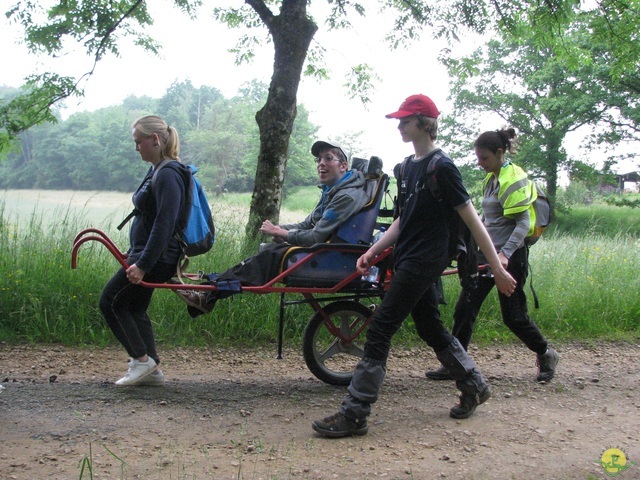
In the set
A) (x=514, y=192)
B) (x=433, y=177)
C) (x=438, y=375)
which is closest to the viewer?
(x=433, y=177)

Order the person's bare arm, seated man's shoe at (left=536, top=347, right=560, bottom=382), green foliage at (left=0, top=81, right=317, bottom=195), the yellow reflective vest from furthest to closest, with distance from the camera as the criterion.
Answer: green foliage at (left=0, top=81, right=317, bottom=195), seated man's shoe at (left=536, top=347, right=560, bottom=382), the yellow reflective vest, the person's bare arm

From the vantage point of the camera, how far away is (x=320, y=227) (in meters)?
4.59

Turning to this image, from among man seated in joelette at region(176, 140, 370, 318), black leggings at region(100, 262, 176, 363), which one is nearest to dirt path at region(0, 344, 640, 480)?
black leggings at region(100, 262, 176, 363)

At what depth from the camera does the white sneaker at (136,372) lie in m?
4.56

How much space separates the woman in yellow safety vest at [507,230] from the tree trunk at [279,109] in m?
3.18

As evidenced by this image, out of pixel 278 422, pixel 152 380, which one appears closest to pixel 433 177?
pixel 278 422

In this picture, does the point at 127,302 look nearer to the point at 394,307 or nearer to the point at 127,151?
the point at 394,307

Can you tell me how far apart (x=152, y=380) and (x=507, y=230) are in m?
3.13

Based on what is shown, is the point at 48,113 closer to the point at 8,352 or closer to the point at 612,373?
the point at 8,352

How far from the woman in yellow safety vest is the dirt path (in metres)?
0.40

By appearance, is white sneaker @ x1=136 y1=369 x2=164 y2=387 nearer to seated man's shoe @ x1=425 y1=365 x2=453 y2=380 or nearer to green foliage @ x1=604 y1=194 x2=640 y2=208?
seated man's shoe @ x1=425 y1=365 x2=453 y2=380

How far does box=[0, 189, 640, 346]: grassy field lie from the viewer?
5.93 metres

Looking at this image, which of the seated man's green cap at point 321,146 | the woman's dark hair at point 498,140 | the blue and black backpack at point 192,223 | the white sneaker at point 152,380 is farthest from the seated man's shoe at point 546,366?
the white sneaker at point 152,380

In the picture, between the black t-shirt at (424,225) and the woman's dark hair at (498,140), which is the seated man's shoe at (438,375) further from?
the woman's dark hair at (498,140)
